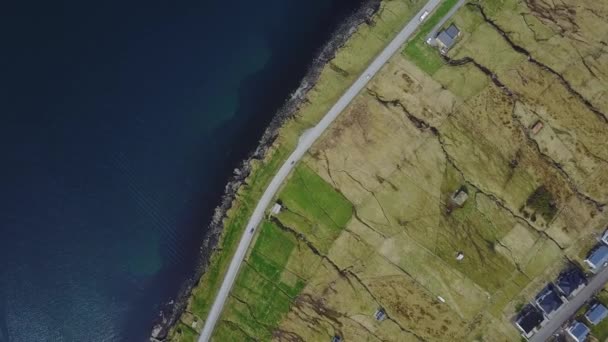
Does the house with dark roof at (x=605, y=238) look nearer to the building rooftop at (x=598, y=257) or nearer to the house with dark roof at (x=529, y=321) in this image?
the building rooftop at (x=598, y=257)

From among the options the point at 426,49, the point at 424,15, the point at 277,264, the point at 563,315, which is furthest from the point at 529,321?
the point at 424,15

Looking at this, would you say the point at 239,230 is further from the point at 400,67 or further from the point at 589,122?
the point at 589,122

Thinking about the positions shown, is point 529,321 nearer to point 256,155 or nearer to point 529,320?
point 529,320

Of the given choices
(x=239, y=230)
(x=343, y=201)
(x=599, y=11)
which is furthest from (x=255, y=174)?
(x=599, y=11)

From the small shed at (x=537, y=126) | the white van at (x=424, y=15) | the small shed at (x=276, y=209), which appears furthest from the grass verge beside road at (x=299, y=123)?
the small shed at (x=537, y=126)

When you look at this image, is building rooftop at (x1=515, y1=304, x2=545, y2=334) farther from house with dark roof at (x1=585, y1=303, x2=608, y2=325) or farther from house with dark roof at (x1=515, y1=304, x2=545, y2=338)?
house with dark roof at (x1=585, y1=303, x2=608, y2=325)

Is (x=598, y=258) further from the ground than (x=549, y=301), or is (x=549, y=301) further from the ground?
(x=598, y=258)
